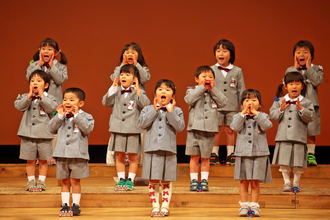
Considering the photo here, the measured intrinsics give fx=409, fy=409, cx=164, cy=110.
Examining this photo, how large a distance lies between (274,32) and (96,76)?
311 centimetres

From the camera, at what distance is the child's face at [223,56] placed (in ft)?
16.2

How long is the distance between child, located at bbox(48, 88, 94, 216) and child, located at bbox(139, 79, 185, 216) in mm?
529

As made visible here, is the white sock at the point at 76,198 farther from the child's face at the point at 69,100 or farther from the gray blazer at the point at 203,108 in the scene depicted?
the gray blazer at the point at 203,108

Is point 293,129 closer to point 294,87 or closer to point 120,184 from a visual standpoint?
point 294,87

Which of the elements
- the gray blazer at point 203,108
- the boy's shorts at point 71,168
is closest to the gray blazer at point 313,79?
the gray blazer at point 203,108

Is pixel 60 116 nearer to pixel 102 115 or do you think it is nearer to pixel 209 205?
pixel 209 205

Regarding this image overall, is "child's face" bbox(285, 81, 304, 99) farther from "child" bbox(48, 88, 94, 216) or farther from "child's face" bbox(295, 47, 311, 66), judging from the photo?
"child" bbox(48, 88, 94, 216)

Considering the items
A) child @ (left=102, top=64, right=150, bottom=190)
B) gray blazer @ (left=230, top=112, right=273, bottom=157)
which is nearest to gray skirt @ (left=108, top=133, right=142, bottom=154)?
child @ (left=102, top=64, right=150, bottom=190)

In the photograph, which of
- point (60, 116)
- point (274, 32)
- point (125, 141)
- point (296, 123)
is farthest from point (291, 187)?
point (274, 32)

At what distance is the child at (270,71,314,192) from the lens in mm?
4062

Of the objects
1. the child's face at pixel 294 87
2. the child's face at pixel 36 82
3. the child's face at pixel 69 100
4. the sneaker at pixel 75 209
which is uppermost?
the child's face at pixel 294 87

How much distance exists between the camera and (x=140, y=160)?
4883mm

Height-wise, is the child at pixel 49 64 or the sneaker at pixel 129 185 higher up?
the child at pixel 49 64

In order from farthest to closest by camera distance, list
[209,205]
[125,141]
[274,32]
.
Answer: [274,32]
[125,141]
[209,205]
